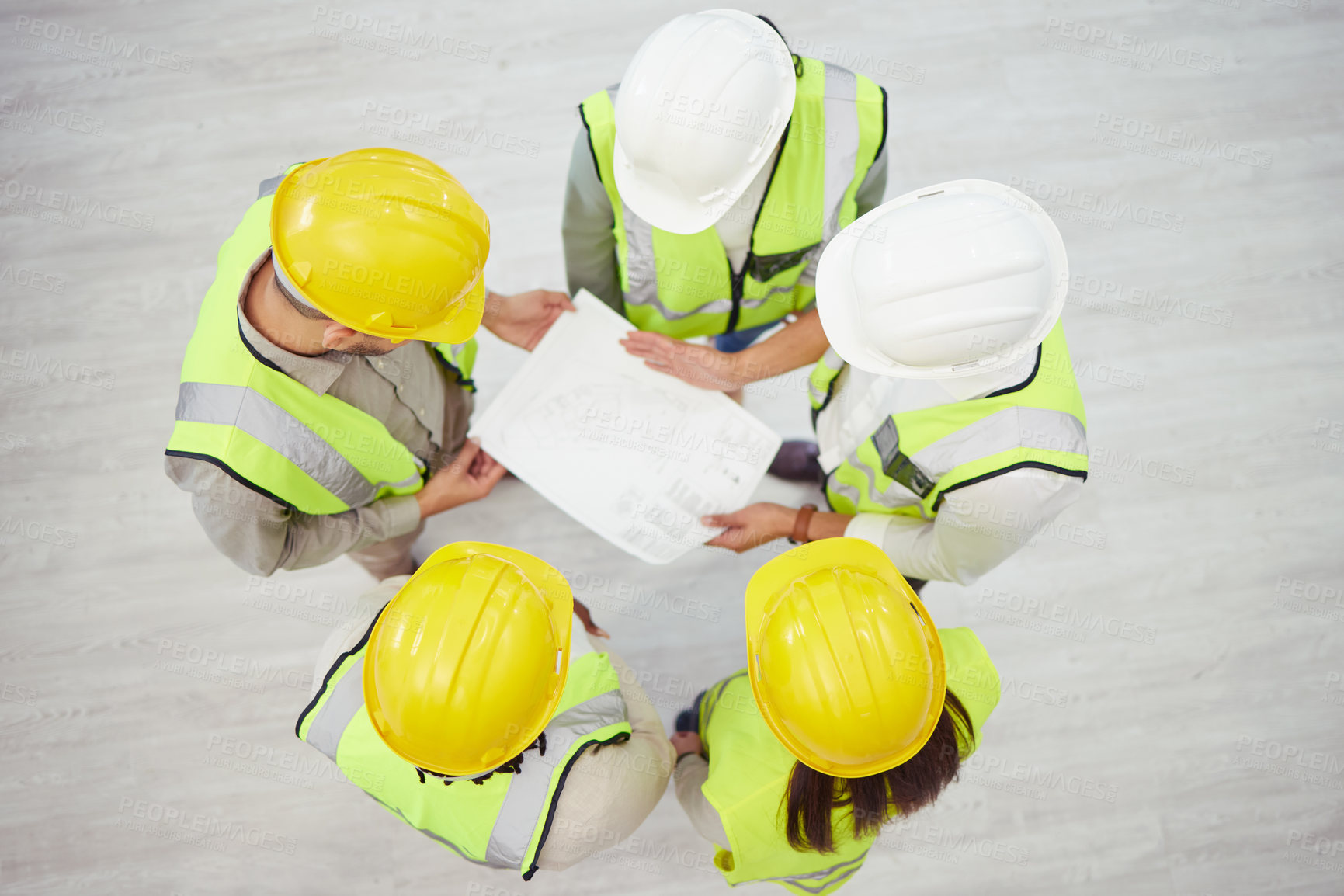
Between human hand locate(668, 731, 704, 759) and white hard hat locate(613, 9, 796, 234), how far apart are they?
1.55 metres

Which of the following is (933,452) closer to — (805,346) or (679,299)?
(805,346)

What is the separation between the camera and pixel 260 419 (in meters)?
1.43

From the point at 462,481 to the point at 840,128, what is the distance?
1.30 metres

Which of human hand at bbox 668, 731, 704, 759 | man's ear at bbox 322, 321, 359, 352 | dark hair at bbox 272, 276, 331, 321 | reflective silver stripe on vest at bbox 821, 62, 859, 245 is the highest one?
reflective silver stripe on vest at bbox 821, 62, 859, 245

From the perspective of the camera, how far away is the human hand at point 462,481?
1.98 metres

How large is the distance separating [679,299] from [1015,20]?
226cm

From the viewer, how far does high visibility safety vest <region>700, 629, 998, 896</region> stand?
152 cm

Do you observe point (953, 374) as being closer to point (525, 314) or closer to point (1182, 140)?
point (525, 314)

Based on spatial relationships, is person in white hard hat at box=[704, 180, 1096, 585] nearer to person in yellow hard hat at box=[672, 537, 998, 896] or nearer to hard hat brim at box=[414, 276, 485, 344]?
person in yellow hard hat at box=[672, 537, 998, 896]


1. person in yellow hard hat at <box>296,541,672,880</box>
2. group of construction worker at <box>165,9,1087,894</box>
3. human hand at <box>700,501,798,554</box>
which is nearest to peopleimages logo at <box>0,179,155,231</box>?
group of construction worker at <box>165,9,1087,894</box>

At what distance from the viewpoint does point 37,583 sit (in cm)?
250

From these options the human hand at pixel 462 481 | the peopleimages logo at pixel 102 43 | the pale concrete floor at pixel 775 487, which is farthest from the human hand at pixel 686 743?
the peopleimages logo at pixel 102 43

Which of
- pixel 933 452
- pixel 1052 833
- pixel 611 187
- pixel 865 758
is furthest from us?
pixel 1052 833

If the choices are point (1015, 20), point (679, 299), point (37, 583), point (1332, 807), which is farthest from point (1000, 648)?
point (37, 583)
